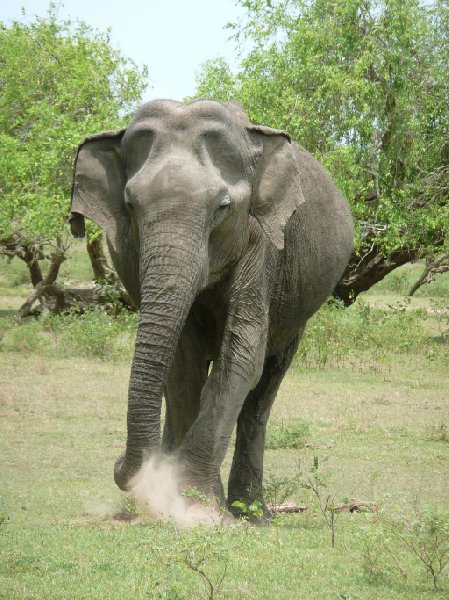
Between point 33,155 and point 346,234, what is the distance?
12.5 metres

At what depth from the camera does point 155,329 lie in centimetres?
613

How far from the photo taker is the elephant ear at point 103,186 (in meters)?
7.07

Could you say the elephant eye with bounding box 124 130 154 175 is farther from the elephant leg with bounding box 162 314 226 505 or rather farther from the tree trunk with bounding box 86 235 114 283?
the tree trunk with bounding box 86 235 114 283

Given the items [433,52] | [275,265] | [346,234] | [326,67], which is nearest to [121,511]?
[275,265]

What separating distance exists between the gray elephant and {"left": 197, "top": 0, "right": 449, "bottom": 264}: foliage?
10141 mm

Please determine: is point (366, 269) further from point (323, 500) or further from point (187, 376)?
point (187, 376)

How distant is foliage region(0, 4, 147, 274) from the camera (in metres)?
19.8

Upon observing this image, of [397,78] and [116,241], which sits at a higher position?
[397,78]

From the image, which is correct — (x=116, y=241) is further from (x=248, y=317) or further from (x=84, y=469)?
(x=84, y=469)

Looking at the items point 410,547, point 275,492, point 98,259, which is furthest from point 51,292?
point 410,547

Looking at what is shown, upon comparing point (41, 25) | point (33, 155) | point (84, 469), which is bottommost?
point (84, 469)

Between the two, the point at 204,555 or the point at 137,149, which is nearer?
the point at 204,555

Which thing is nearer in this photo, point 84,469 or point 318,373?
point 84,469

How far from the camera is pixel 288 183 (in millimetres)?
7320
